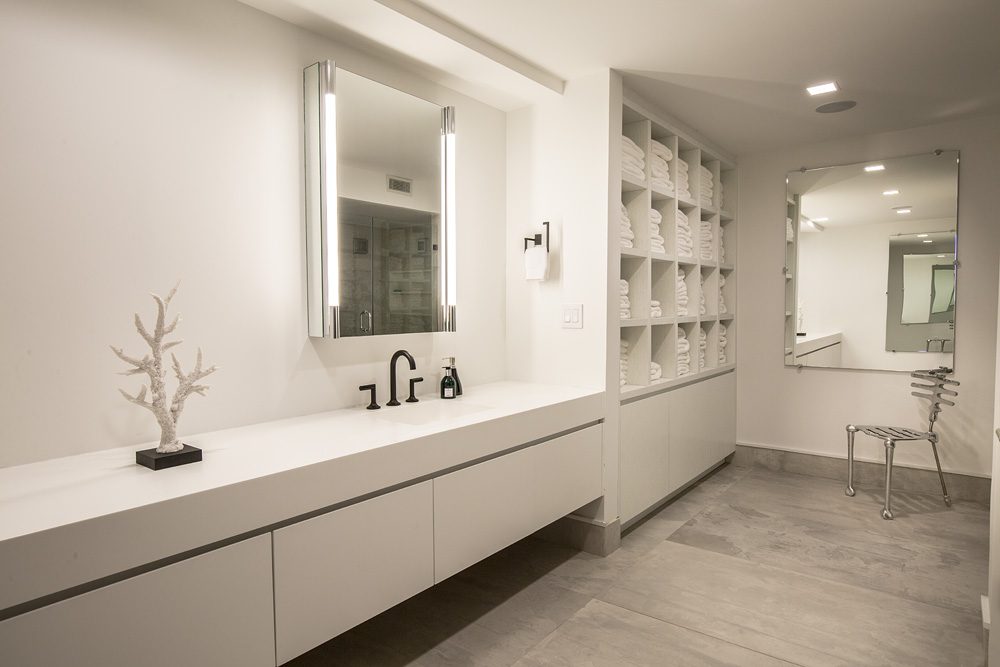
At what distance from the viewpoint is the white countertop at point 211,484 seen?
118 centimetres

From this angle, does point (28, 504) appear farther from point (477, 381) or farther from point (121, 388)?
point (477, 381)

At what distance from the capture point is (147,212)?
1.84 m

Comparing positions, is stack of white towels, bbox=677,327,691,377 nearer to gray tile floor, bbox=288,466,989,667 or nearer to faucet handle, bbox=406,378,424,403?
gray tile floor, bbox=288,466,989,667

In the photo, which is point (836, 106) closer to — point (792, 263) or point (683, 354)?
point (792, 263)

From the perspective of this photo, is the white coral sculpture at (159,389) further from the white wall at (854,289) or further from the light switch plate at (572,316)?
the white wall at (854,289)

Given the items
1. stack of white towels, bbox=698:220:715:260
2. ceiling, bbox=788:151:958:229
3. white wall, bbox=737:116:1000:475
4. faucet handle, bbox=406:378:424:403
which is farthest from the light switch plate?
ceiling, bbox=788:151:958:229

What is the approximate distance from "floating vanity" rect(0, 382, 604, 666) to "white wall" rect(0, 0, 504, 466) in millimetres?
158

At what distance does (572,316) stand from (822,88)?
1781 millimetres

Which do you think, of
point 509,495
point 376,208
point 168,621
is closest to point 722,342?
point 509,495

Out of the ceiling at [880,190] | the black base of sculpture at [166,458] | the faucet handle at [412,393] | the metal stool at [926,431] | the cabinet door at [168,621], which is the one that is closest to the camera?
the cabinet door at [168,621]

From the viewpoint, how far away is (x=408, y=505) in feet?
6.28

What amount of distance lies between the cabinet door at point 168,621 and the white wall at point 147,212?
637 mm

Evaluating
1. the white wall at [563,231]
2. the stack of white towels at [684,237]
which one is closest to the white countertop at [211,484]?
the white wall at [563,231]

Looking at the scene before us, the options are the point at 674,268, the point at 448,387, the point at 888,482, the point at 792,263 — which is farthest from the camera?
the point at 792,263
